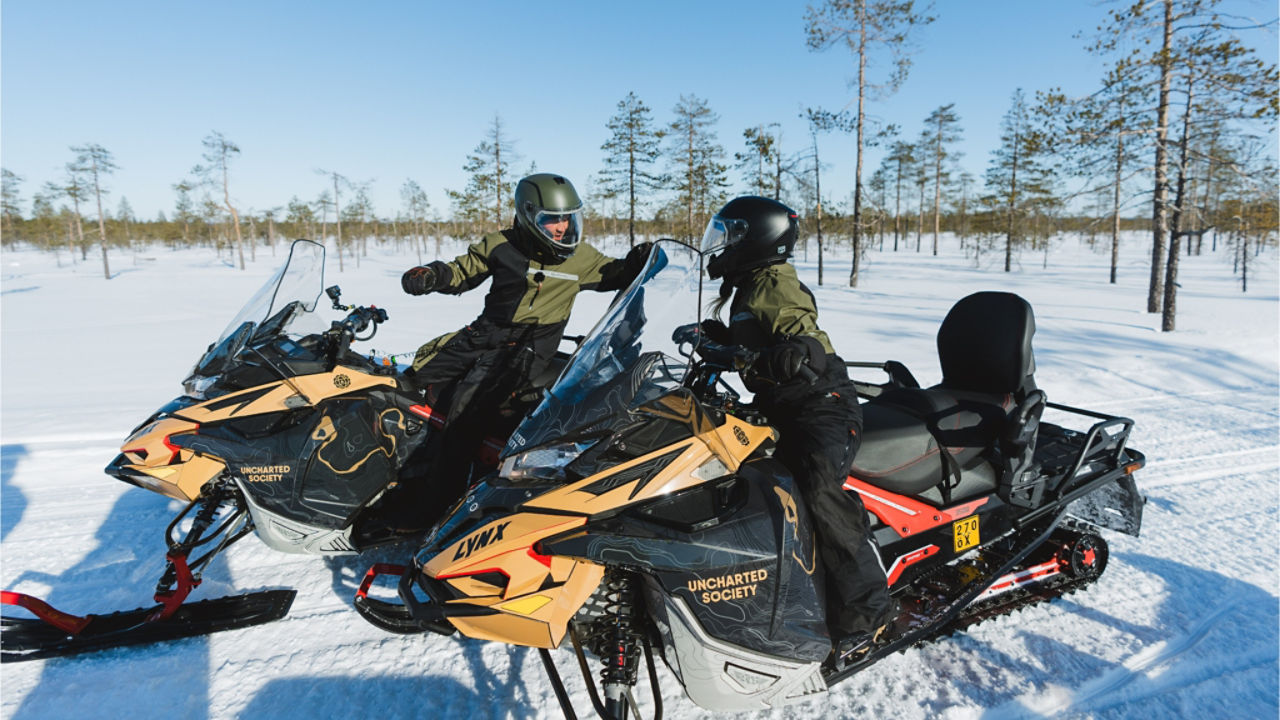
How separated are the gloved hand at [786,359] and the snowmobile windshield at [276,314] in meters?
2.76

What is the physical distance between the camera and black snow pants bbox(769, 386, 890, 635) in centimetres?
219

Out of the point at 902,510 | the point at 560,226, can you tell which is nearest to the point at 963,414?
the point at 902,510

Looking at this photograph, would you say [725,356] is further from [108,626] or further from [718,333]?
[108,626]

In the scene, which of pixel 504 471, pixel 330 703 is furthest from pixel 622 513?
pixel 330 703

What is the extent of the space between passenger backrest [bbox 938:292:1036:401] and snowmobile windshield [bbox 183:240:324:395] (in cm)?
361

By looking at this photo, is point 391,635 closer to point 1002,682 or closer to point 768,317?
point 768,317

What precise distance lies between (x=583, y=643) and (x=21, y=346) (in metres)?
15.1

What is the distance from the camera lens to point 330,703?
2424 mm

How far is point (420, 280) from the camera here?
Result: 148 inches


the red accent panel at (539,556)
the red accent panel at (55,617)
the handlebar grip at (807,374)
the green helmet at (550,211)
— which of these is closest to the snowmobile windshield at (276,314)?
the red accent panel at (55,617)

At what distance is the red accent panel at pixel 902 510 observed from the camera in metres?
2.55

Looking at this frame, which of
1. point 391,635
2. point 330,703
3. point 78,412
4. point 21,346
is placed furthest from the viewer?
point 21,346

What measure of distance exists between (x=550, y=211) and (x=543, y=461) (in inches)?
84.1

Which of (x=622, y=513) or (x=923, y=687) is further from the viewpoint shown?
(x=923, y=687)
